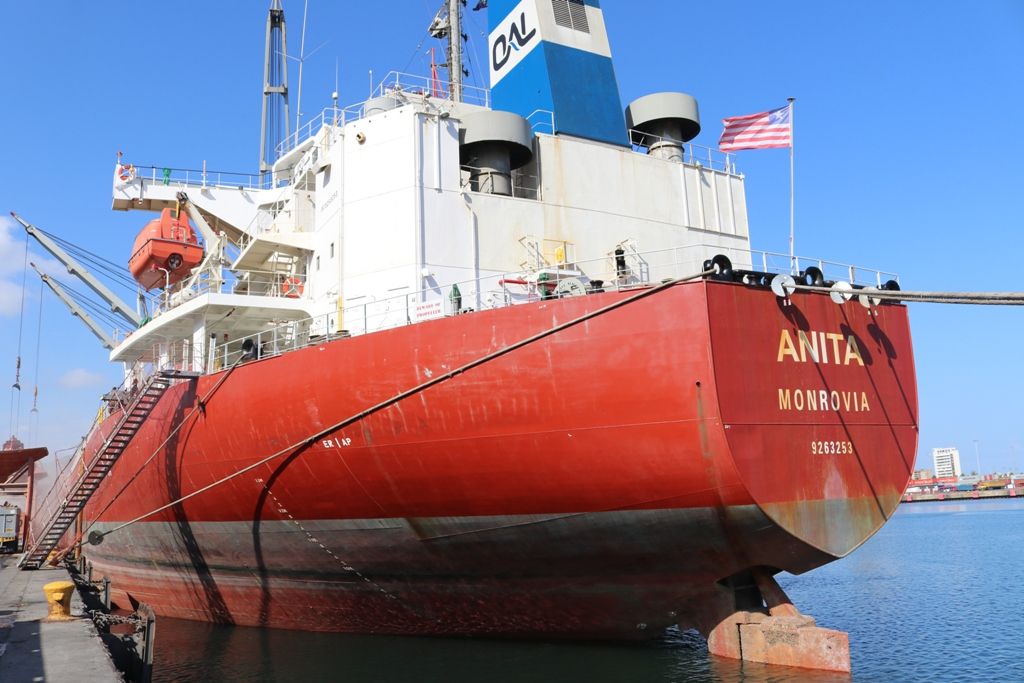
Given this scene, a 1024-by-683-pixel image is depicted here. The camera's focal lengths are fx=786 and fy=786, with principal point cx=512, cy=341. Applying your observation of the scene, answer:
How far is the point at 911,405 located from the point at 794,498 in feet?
10.8

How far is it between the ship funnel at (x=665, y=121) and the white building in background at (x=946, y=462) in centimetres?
16835

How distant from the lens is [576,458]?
1020 centimetres

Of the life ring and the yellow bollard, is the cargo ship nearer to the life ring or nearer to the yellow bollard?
the life ring

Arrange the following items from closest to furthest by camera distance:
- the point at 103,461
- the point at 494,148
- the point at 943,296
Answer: the point at 943,296 → the point at 494,148 → the point at 103,461

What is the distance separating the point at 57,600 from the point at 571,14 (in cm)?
1425

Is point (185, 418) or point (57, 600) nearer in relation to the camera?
point (57, 600)

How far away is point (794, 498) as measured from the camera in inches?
400

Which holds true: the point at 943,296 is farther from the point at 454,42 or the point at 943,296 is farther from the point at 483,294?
the point at 454,42

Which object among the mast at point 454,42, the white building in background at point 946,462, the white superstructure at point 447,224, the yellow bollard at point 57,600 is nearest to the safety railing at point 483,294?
the white superstructure at point 447,224

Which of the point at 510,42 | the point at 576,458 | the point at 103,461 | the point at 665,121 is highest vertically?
the point at 510,42

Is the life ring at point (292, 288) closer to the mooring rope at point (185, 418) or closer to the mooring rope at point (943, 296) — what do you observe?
the mooring rope at point (185, 418)

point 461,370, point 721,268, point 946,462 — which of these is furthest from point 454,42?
point 946,462

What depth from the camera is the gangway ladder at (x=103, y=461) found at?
52.1 feet

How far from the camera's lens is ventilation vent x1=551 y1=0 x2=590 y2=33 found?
16438mm
